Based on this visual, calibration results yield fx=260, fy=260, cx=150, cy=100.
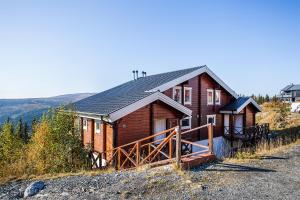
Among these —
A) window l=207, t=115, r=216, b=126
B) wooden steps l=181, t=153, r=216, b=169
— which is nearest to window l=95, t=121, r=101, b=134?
wooden steps l=181, t=153, r=216, b=169

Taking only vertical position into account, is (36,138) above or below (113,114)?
below

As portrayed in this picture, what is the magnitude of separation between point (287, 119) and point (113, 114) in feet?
76.1

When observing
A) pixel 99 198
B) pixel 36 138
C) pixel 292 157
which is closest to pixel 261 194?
pixel 99 198

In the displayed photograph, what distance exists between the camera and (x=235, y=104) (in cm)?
2291

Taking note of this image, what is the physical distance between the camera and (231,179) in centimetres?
719

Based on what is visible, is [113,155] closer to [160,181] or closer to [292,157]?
[160,181]

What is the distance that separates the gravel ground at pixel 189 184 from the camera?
6.28 meters

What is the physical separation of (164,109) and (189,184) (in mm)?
9963

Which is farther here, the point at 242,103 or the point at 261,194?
the point at 242,103

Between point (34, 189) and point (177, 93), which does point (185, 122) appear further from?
point (34, 189)

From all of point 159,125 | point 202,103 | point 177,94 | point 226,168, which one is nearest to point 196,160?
point 226,168

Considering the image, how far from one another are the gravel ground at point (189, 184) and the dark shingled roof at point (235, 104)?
13.3 metres

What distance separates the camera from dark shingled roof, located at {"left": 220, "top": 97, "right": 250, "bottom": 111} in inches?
873

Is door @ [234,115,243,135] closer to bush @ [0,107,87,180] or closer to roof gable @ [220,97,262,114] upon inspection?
roof gable @ [220,97,262,114]
